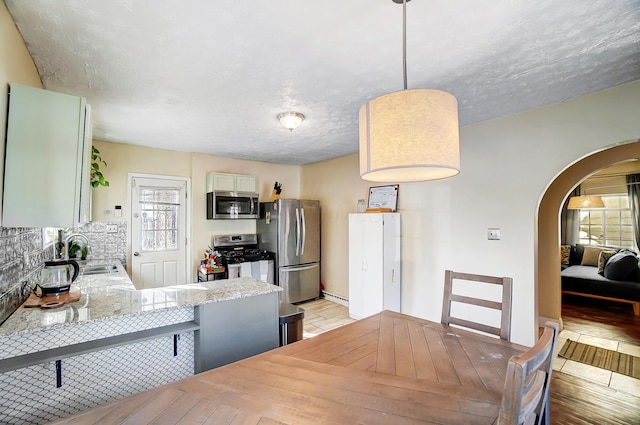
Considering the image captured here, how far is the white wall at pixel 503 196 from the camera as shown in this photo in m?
2.38

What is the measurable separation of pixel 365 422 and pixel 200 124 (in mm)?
3076

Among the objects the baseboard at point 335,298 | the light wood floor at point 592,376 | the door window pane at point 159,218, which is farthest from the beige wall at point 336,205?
the door window pane at point 159,218

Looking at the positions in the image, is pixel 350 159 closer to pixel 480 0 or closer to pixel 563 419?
pixel 480 0

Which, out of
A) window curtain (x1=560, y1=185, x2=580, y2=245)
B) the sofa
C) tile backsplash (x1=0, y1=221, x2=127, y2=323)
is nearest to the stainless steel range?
tile backsplash (x1=0, y1=221, x2=127, y2=323)

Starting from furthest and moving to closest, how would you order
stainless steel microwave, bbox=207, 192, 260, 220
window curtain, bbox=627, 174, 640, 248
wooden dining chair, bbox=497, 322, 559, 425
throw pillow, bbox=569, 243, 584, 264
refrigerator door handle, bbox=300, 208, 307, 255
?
throw pillow, bbox=569, 243, 584, 264, window curtain, bbox=627, 174, 640, 248, refrigerator door handle, bbox=300, 208, 307, 255, stainless steel microwave, bbox=207, 192, 260, 220, wooden dining chair, bbox=497, 322, 559, 425

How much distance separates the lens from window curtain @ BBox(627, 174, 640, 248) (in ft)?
17.1

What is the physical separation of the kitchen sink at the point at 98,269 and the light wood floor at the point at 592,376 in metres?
2.32

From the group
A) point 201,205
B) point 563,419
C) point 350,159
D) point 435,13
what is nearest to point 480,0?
point 435,13

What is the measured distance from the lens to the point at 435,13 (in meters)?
1.42

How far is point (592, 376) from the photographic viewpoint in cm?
254

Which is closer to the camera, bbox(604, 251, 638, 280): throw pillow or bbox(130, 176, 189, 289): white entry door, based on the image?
bbox(130, 176, 189, 289): white entry door

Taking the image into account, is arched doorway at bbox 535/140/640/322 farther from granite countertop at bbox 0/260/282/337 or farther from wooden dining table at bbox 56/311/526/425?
granite countertop at bbox 0/260/282/337

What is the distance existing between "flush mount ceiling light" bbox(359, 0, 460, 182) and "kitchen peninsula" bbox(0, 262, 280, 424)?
1.26 metres

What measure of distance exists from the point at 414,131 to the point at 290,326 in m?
1.66
